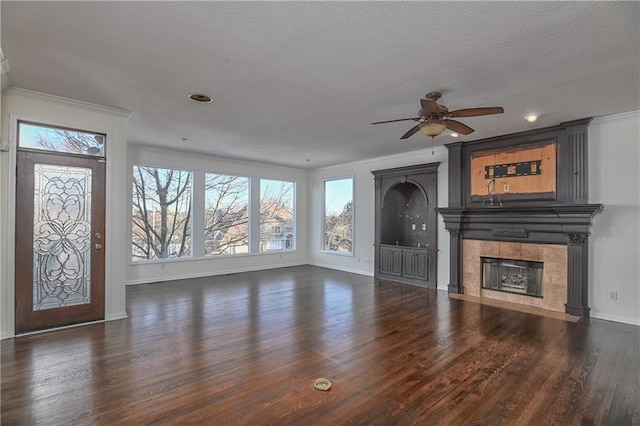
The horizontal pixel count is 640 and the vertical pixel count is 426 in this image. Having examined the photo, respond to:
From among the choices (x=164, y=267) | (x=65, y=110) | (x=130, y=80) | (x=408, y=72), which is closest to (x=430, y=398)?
(x=408, y=72)

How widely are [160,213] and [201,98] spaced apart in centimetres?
397

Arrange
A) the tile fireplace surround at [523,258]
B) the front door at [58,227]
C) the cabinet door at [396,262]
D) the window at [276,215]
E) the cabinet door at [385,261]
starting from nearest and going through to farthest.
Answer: the front door at [58,227] < the tile fireplace surround at [523,258] < the cabinet door at [396,262] < the cabinet door at [385,261] < the window at [276,215]

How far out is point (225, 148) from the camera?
659 centimetres

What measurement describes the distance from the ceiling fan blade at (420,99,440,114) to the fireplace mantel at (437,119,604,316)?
280cm

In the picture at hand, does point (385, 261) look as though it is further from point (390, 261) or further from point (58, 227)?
point (58, 227)

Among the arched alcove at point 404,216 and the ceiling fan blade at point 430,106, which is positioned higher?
the ceiling fan blade at point 430,106

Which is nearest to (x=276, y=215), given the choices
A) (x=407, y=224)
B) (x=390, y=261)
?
(x=390, y=261)

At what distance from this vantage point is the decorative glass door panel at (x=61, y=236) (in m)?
3.81

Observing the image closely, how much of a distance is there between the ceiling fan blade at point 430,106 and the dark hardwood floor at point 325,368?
2406mm

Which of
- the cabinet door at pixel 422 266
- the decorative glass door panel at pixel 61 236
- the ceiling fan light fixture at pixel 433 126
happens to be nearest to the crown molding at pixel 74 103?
the decorative glass door panel at pixel 61 236

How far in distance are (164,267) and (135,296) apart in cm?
143

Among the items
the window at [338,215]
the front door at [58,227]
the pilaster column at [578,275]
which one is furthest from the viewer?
the window at [338,215]

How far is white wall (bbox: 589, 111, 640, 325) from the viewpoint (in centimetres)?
427

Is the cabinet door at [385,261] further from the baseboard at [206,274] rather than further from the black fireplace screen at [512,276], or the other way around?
the baseboard at [206,274]
